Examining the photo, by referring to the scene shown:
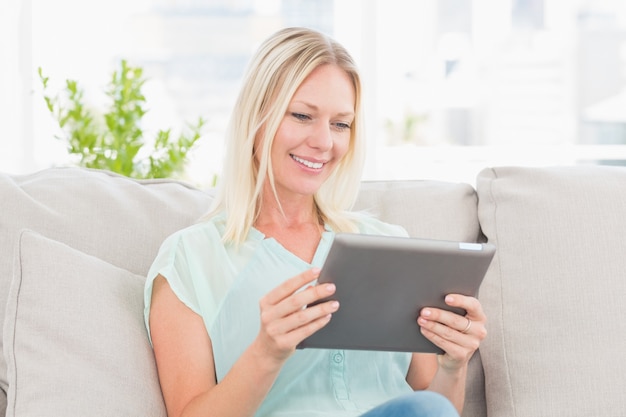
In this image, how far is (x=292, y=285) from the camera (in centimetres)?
135

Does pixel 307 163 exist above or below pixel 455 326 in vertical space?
above

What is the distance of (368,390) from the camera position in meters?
1.70

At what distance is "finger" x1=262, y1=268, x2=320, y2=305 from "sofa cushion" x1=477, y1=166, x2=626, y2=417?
632 mm

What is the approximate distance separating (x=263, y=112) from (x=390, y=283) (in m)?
0.51

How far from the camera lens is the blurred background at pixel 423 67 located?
416 cm

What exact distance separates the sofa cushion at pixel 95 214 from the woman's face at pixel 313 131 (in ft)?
0.93

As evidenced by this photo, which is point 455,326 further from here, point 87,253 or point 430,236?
point 87,253

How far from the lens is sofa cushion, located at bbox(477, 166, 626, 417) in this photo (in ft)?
5.74

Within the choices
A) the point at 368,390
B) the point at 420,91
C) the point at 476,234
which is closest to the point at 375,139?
the point at 420,91

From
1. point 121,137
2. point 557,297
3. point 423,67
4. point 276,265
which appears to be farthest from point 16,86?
point 557,297

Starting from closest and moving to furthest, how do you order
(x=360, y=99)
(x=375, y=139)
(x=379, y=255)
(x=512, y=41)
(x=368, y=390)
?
(x=379, y=255)
(x=368, y=390)
(x=360, y=99)
(x=375, y=139)
(x=512, y=41)

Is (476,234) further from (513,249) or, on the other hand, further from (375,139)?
(375,139)

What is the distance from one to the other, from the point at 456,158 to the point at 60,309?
335 centimetres

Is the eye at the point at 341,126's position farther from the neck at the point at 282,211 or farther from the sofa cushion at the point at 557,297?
the sofa cushion at the point at 557,297
